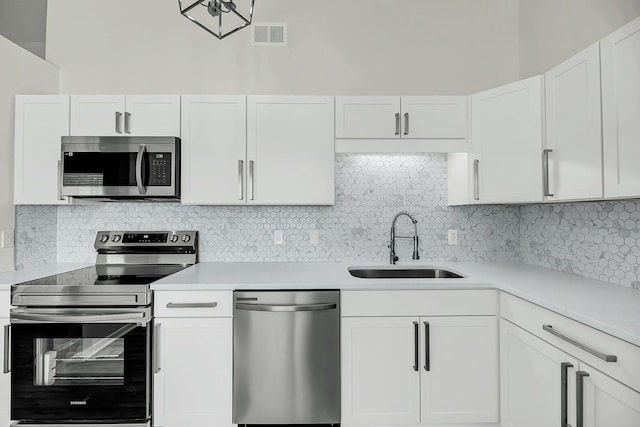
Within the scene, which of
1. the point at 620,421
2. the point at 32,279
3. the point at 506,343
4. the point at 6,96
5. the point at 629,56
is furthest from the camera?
the point at 6,96

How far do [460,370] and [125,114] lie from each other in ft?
8.61

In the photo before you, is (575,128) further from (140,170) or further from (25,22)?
(25,22)

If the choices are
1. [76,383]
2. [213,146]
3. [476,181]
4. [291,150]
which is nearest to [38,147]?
[213,146]

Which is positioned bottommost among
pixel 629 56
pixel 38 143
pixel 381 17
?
pixel 38 143

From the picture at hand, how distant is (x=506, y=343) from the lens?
6.52 feet

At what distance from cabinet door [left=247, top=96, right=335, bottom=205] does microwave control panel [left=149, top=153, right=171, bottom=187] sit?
521 millimetres

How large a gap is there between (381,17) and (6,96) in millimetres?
2650

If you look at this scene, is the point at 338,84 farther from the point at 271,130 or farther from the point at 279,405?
the point at 279,405

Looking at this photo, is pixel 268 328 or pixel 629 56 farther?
pixel 268 328

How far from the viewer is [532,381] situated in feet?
5.65

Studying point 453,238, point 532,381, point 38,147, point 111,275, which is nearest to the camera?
point 532,381

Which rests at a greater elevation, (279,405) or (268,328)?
(268,328)

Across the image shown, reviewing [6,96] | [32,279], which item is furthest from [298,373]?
[6,96]

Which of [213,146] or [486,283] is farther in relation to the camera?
[213,146]
